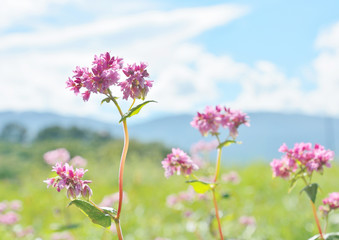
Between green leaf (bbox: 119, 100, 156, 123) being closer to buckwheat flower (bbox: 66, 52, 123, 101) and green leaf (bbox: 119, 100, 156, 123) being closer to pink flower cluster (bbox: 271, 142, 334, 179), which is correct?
buckwheat flower (bbox: 66, 52, 123, 101)

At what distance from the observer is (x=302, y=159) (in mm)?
1894

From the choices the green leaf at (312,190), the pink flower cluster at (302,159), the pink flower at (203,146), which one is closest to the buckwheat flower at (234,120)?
the pink flower cluster at (302,159)

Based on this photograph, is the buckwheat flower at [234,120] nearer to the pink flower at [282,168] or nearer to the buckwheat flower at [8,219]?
the pink flower at [282,168]

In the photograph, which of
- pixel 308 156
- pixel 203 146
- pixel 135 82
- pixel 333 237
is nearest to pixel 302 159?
pixel 308 156

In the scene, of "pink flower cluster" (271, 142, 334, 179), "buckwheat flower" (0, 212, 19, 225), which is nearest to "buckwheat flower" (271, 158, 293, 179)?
"pink flower cluster" (271, 142, 334, 179)

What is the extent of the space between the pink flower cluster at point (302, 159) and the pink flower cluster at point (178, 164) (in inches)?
17.2

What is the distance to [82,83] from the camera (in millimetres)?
1583

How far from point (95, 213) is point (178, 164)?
546 mm

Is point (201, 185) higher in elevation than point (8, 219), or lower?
lower

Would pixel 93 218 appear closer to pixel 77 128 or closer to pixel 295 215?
pixel 295 215

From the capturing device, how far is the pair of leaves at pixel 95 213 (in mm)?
1427

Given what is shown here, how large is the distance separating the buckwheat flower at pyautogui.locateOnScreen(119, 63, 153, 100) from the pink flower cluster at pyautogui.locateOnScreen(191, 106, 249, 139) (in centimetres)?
49

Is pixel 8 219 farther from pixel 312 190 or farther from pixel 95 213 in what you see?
pixel 312 190

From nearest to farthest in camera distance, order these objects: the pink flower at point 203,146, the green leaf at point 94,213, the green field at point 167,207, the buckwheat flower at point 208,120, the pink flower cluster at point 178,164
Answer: the green leaf at point 94,213, the pink flower cluster at point 178,164, the buckwheat flower at point 208,120, the pink flower at point 203,146, the green field at point 167,207
